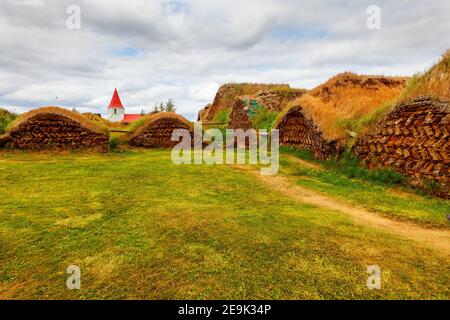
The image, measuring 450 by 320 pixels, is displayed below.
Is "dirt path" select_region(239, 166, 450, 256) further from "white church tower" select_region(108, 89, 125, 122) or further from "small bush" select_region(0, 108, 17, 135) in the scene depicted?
"white church tower" select_region(108, 89, 125, 122)

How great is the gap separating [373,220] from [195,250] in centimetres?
421

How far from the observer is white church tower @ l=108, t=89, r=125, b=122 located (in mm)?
70094

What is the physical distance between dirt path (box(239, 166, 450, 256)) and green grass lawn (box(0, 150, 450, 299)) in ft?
1.37

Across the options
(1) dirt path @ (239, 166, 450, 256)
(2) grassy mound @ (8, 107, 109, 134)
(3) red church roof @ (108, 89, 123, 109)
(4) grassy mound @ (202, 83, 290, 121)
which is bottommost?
(1) dirt path @ (239, 166, 450, 256)

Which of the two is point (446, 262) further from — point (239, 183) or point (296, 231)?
point (239, 183)

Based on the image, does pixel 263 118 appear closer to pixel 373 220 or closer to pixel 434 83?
pixel 434 83

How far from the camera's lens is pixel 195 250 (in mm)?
4734

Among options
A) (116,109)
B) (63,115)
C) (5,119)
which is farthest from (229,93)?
(116,109)

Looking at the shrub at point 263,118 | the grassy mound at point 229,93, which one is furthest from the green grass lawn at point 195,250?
the grassy mound at point 229,93

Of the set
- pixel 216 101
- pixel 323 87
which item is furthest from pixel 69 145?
pixel 216 101

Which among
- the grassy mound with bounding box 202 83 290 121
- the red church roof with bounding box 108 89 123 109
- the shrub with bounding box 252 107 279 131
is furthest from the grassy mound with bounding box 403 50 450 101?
the red church roof with bounding box 108 89 123 109
